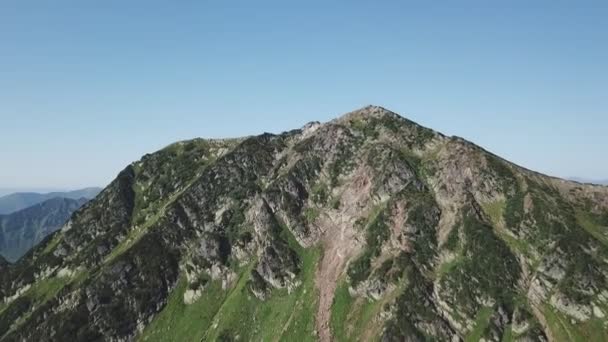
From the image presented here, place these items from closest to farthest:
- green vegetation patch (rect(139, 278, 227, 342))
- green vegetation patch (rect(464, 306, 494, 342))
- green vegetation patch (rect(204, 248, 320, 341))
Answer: green vegetation patch (rect(464, 306, 494, 342)) → green vegetation patch (rect(204, 248, 320, 341)) → green vegetation patch (rect(139, 278, 227, 342))

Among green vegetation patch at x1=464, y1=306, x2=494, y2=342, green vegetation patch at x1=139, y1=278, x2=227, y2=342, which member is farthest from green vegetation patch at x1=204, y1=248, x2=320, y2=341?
green vegetation patch at x1=464, y1=306, x2=494, y2=342

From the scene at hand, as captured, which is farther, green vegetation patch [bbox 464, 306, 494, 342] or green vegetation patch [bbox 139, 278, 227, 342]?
green vegetation patch [bbox 139, 278, 227, 342]

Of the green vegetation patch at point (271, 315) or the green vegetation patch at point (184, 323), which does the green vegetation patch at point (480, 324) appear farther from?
the green vegetation patch at point (184, 323)

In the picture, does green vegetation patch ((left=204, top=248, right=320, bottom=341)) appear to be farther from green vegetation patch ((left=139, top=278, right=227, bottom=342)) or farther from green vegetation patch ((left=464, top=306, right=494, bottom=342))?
green vegetation patch ((left=464, top=306, right=494, bottom=342))

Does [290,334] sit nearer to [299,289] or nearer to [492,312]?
[299,289]

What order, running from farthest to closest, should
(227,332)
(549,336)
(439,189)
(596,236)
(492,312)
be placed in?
1. (439,189)
2. (227,332)
3. (596,236)
4. (492,312)
5. (549,336)

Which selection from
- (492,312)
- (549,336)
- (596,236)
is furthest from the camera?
(596,236)

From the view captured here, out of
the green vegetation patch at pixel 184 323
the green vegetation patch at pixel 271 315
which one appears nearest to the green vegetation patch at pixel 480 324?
the green vegetation patch at pixel 271 315

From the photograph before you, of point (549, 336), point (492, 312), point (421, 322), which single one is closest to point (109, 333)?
point (421, 322)

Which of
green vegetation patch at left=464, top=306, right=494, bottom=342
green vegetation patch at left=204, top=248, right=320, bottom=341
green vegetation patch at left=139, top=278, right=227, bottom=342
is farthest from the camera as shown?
green vegetation patch at left=139, top=278, right=227, bottom=342

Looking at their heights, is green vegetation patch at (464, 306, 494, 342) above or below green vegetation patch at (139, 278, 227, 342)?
above

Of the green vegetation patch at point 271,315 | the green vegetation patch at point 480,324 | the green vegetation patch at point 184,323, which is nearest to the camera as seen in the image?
the green vegetation patch at point 480,324
